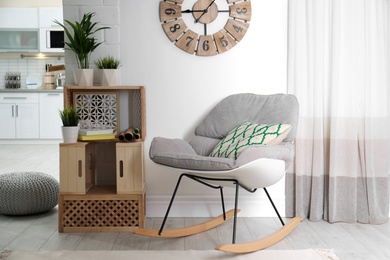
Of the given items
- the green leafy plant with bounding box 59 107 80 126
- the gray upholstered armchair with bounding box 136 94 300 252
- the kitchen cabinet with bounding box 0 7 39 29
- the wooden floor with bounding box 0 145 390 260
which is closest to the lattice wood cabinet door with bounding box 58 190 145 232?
the wooden floor with bounding box 0 145 390 260

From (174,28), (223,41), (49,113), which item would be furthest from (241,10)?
(49,113)

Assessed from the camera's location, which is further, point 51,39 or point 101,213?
point 51,39

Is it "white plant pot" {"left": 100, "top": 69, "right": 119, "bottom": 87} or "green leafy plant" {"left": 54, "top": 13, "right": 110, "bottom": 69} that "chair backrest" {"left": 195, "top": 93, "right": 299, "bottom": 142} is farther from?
"green leafy plant" {"left": 54, "top": 13, "right": 110, "bottom": 69}

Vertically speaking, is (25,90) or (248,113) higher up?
(25,90)

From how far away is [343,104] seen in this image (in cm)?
354

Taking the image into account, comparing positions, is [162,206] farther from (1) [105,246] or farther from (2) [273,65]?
(2) [273,65]

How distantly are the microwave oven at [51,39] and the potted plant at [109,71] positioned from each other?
502cm

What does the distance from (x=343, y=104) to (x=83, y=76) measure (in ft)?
Answer: 5.77

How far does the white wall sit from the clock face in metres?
0.05

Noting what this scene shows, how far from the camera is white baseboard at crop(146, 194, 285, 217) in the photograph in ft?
12.0

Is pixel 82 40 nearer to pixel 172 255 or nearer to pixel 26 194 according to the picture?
pixel 26 194

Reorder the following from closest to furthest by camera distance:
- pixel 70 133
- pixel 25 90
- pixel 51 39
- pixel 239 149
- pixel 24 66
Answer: pixel 239 149 < pixel 70 133 < pixel 25 90 < pixel 51 39 < pixel 24 66

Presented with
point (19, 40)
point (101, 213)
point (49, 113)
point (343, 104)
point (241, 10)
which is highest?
point (19, 40)

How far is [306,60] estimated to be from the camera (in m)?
3.55
